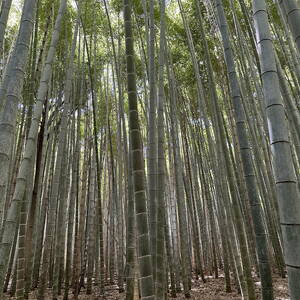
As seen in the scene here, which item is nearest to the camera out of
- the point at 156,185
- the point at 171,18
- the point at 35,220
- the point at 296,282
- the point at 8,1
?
the point at 296,282

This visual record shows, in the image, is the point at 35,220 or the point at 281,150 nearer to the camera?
the point at 281,150

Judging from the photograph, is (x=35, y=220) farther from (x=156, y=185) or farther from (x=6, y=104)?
(x=6, y=104)

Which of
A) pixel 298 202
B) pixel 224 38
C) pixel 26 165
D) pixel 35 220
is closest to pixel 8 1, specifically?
pixel 26 165

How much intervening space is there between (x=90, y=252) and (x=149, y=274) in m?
3.65

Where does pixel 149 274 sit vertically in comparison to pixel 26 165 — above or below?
below

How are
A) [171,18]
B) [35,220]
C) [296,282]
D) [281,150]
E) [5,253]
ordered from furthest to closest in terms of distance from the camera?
[171,18] → [35,220] → [5,253] → [281,150] → [296,282]

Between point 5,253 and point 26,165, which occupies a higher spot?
point 26,165

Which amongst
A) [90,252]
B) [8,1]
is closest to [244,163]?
[8,1]

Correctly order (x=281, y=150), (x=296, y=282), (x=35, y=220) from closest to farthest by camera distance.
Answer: (x=296, y=282), (x=281, y=150), (x=35, y=220)

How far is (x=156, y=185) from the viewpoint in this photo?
86.4 inches

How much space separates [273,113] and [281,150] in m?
0.16

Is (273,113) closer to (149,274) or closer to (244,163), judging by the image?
(244,163)

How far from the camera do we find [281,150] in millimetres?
1129

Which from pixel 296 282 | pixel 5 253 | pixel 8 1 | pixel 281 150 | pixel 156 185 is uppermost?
pixel 8 1
